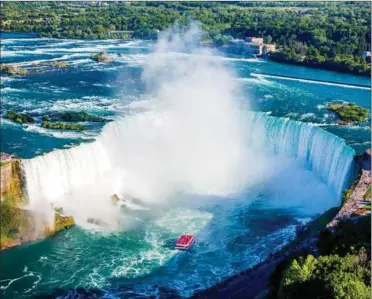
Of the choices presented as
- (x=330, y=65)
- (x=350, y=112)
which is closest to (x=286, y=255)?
→ (x=350, y=112)

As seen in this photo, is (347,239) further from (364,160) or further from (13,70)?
(13,70)

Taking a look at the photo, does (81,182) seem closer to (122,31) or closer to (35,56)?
(35,56)

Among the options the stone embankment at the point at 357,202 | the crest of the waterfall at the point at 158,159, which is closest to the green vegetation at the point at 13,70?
the crest of the waterfall at the point at 158,159

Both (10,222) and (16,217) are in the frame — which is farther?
(16,217)

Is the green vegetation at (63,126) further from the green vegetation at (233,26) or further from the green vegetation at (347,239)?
the green vegetation at (233,26)

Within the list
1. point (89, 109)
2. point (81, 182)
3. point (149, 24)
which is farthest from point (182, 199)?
point (149, 24)
